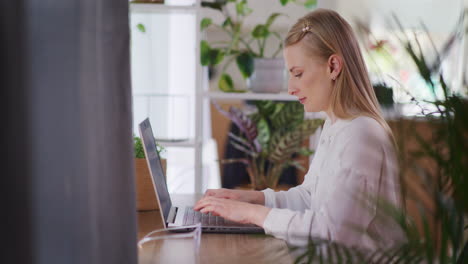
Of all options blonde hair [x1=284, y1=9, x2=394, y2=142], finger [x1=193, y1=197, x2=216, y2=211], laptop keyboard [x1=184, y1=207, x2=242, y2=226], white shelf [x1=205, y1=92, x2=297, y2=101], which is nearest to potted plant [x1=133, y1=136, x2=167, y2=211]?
laptop keyboard [x1=184, y1=207, x2=242, y2=226]

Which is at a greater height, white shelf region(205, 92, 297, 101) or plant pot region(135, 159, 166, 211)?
white shelf region(205, 92, 297, 101)

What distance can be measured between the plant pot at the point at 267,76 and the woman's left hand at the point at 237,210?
123 centimetres

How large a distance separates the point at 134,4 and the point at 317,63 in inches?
49.6

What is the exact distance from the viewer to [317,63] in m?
1.46

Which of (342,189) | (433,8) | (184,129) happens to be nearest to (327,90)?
(342,189)

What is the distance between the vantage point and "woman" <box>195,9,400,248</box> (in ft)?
4.18

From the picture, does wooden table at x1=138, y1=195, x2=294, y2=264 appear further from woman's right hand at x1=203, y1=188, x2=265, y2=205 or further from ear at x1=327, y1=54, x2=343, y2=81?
ear at x1=327, y1=54, x2=343, y2=81

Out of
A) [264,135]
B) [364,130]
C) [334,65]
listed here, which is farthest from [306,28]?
[264,135]

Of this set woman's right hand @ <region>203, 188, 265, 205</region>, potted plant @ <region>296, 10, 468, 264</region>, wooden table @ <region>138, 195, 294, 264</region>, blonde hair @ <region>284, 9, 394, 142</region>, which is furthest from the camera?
woman's right hand @ <region>203, 188, 265, 205</region>

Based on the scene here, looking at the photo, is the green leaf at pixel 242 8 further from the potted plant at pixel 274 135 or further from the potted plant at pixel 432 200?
the potted plant at pixel 432 200

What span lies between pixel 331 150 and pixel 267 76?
3.88 ft

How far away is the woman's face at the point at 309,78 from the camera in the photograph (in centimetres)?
146

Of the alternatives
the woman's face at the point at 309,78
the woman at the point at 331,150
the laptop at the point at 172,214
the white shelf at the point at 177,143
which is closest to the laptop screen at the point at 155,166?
the laptop at the point at 172,214

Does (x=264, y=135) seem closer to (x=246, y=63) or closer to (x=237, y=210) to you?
(x=246, y=63)
